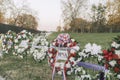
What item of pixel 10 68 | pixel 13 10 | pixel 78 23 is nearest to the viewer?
pixel 10 68

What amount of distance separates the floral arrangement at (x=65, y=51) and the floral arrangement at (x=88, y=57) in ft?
0.69

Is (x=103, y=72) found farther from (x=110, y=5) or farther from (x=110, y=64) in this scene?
(x=110, y=5)

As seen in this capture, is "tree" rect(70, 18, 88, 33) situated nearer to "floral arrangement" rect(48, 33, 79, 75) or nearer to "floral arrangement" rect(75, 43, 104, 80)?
"floral arrangement" rect(48, 33, 79, 75)

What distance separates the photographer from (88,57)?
8.66m

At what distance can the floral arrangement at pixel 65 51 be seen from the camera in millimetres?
9258

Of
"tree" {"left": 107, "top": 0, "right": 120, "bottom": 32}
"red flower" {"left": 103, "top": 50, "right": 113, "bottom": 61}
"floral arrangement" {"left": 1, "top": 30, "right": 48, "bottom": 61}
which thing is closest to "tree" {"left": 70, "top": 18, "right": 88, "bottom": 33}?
"tree" {"left": 107, "top": 0, "right": 120, "bottom": 32}

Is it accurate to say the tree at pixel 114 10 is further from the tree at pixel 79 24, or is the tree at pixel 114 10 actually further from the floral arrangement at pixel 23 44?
the floral arrangement at pixel 23 44

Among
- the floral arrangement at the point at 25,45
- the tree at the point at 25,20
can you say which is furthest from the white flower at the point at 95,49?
the tree at the point at 25,20

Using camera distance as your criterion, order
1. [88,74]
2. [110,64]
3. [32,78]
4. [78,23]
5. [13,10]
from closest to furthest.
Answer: [110,64], [88,74], [32,78], [78,23], [13,10]

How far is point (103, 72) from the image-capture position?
7641mm

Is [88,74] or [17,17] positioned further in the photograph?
[17,17]

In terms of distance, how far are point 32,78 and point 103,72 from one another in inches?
154

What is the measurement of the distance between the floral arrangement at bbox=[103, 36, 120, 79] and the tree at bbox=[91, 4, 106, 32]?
70186 mm

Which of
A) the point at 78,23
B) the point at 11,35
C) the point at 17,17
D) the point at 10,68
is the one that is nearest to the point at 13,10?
the point at 17,17
